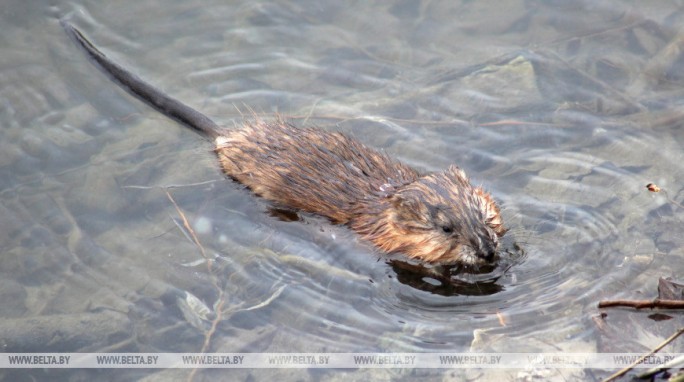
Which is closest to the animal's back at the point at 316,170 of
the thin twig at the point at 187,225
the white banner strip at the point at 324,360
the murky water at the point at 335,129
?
the murky water at the point at 335,129

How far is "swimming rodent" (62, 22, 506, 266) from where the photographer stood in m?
5.59

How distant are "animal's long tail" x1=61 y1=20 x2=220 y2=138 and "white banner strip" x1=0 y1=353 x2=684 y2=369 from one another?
2.17 metres

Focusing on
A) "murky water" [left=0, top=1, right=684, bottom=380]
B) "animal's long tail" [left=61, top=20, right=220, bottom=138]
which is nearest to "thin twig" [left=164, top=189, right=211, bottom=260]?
"murky water" [left=0, top=1, right=684, bottom=380]

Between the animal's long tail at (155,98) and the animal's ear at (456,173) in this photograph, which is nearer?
the animal's ear at (456,173)

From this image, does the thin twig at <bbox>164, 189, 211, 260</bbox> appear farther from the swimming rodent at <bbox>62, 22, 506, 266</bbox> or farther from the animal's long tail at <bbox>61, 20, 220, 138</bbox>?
the animal's long tail at <bbox>61, 20, 220, 138</bbox>

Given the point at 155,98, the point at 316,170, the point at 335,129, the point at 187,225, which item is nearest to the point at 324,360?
the point at 316,170

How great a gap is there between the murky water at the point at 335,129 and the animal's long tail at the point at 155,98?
0.14m

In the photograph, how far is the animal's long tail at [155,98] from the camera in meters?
6.88

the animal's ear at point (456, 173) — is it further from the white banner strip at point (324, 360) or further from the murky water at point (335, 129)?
the white banner strip at point (324, 360)

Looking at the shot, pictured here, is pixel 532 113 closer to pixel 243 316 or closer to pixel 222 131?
pixel 222 131

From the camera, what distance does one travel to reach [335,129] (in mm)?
7059

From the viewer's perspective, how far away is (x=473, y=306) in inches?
212

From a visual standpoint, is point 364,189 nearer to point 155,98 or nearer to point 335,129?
point 335,129

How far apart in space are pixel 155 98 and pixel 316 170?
5.58ft
